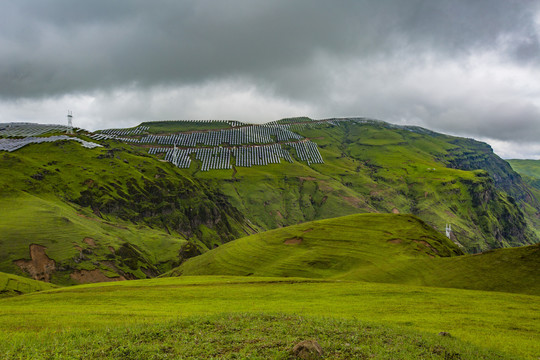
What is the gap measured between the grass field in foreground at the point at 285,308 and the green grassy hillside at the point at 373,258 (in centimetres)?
1162

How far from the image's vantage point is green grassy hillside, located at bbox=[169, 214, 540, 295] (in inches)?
2255

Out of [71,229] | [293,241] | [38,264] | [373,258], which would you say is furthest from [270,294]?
[71,229]

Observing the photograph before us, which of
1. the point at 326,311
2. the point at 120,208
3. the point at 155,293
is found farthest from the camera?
the point at 120,208

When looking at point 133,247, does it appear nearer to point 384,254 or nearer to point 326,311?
point 384,254

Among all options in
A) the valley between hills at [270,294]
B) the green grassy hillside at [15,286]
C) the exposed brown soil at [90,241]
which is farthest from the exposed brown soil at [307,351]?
the exposed brown soil at [90,241]

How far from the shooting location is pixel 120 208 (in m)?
189

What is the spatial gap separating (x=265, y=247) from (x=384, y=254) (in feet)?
107

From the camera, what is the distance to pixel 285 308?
42281 mm

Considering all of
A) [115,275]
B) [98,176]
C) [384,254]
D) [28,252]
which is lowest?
[115,275]

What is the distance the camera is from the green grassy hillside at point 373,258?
57281mm

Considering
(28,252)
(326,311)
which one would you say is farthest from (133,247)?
(326,311)

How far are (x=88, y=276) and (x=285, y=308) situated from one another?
96.4 meters

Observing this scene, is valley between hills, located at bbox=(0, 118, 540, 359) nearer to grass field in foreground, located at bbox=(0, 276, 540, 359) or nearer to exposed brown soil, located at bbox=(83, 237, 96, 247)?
grass field in foreground, located at bbox=(0, 276, 540, 359)

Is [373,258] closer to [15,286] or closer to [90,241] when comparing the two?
[15,286]
